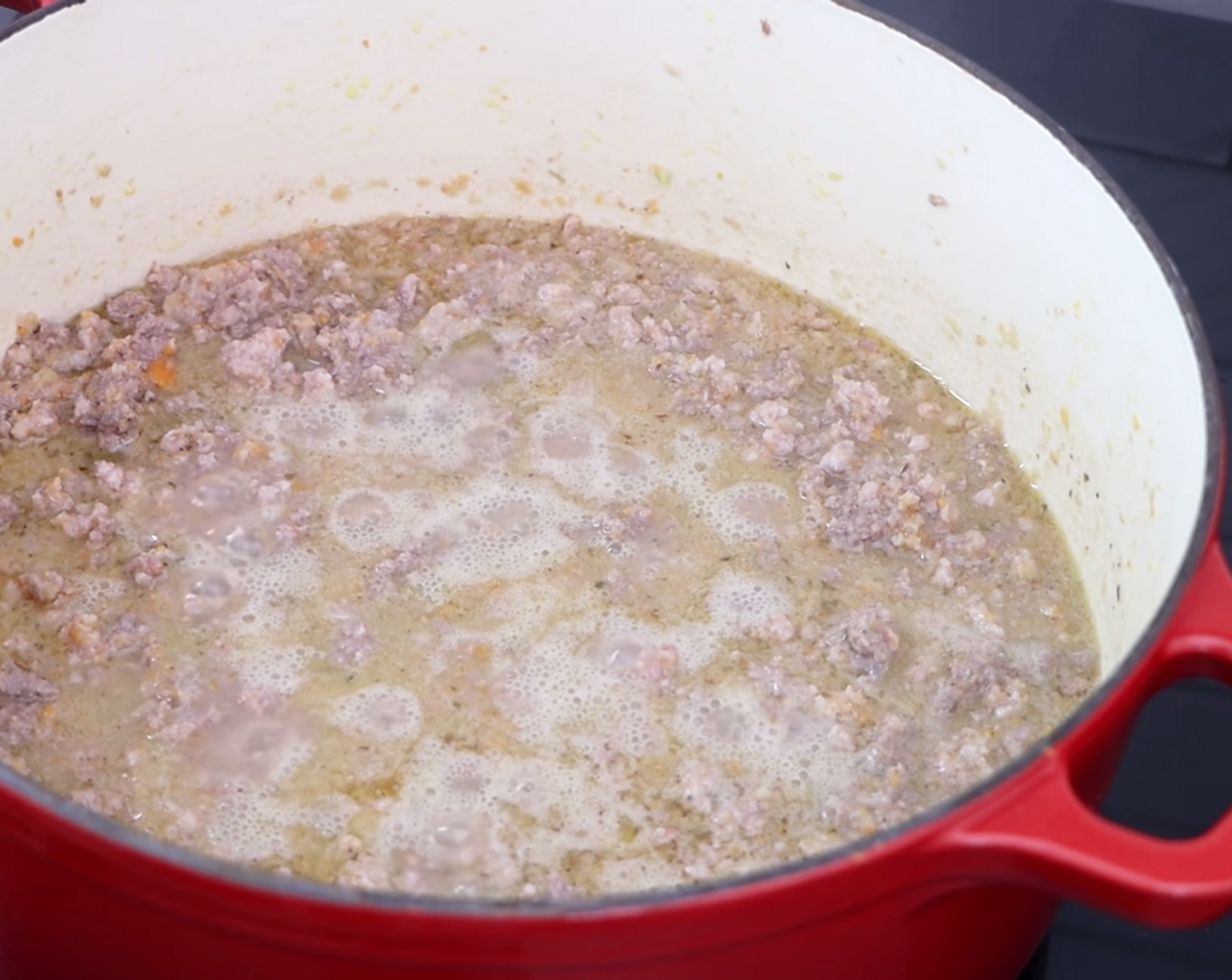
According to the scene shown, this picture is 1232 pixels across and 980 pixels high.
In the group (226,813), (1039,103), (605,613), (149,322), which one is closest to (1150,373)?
(605,613)

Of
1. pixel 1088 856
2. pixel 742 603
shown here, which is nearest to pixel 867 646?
pixel 742 603

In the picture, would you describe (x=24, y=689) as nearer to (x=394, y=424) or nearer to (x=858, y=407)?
(x=394, y=424)

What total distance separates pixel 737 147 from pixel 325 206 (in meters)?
0.40

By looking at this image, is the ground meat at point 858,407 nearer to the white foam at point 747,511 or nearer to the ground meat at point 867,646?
the white foam at point 747,511

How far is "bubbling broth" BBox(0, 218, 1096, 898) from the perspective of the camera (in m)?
1.16

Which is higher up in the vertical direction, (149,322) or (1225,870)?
(1225,870)

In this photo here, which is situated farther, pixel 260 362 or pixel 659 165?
pixel 659 165

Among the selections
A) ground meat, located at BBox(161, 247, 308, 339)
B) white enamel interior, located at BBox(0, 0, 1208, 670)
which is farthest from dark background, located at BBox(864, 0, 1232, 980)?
ground meat, located at BBox(161, 247, 308, 339)

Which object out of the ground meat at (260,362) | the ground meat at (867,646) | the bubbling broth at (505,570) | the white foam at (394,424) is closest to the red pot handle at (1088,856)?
the bubbling broth at (505,570)

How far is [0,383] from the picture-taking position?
1432 mm

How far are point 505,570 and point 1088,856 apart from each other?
628 millimetres

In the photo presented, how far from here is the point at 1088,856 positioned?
816 mm

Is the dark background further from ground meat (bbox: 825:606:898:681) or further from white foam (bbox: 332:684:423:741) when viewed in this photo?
white foam (bbox: 332:684:423:741)

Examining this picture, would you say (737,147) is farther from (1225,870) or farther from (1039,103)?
(1225,870)
